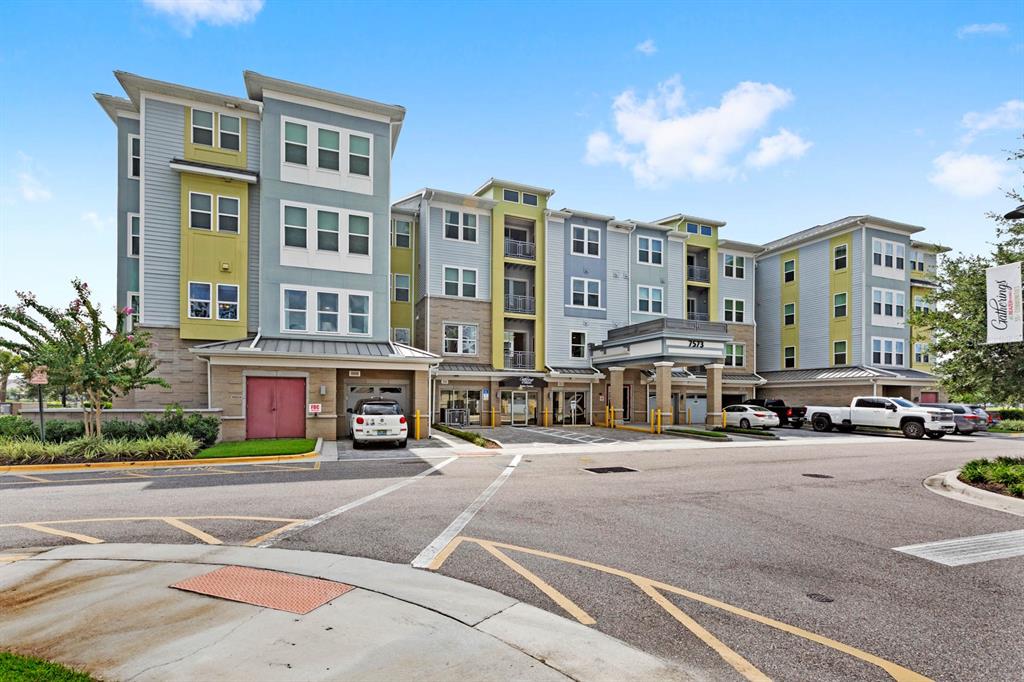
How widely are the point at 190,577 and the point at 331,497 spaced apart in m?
4.72

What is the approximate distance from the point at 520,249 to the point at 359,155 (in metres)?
12.0

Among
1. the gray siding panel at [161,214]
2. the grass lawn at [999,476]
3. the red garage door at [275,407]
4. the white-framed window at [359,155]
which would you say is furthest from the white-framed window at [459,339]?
the grass lawn at [999,476]

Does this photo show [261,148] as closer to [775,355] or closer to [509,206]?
[509,206]

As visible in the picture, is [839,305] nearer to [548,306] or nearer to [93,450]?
[548,306]

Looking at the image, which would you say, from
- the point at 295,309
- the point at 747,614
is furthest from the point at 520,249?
the point at 747,614

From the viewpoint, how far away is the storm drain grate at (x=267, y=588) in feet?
16.8

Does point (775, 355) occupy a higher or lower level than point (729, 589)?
higher

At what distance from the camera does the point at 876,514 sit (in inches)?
376

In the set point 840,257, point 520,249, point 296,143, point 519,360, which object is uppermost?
point 296,143

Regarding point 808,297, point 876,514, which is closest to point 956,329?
point 876,514

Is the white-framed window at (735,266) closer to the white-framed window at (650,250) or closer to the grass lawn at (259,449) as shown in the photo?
the white-framed window at (650,250)

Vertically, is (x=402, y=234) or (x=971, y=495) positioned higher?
(x=402, y=234)

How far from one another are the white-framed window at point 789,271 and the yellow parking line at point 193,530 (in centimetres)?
4434

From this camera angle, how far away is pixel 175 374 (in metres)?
22.0
